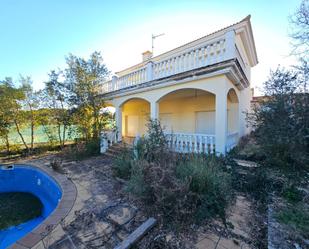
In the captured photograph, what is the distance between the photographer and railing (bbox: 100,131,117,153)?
399 inches

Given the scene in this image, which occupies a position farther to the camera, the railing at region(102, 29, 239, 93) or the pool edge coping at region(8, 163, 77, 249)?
the railing at region(102, 29, 239, 93)

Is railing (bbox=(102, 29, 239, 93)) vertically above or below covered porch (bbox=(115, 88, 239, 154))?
above

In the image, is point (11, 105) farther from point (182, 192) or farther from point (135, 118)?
point (182, 192)

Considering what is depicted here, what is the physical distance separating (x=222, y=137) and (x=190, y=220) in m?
3.54

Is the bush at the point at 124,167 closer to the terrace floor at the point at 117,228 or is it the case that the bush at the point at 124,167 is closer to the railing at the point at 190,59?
the terrace floor at the point at 117,228

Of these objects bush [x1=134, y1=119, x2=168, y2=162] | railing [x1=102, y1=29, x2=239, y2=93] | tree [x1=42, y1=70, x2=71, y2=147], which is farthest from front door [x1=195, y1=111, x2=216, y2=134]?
tree [x1=42, y1=70, x2=71, y2=147]

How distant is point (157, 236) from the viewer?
2809mm

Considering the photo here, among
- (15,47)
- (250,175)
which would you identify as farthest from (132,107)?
(250,175)

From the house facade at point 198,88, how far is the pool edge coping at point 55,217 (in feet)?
12.7

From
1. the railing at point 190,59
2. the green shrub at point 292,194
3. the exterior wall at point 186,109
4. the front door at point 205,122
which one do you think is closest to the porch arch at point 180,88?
the railing at point 190,59

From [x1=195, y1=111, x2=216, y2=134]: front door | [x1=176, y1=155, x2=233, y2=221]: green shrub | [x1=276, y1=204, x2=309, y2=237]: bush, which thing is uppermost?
[x1=195, y1=111, x2=216, y2=134]: front door

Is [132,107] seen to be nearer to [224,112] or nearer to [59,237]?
[224,112]

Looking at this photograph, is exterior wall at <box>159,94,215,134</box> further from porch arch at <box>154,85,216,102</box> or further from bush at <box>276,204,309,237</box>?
bush at <box>276,204,309,237</box>

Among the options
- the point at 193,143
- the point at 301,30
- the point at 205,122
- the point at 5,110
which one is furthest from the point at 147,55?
the point at 5,110
